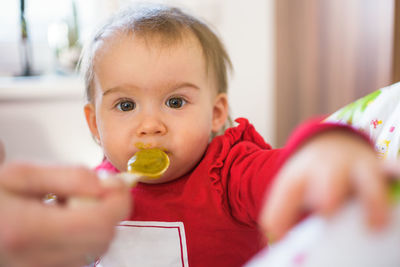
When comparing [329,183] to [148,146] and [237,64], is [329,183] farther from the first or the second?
[237,64]

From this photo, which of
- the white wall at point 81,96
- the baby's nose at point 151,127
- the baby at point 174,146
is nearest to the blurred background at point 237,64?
the white wall at point 81,96

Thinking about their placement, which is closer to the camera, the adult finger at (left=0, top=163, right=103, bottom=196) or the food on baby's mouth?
the adult finger at (left=0, top=163, right=103, bottom=196)

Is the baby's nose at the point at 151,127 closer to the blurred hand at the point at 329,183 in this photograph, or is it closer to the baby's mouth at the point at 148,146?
the baby's mouth at the point at 148,146

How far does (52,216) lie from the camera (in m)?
0.27

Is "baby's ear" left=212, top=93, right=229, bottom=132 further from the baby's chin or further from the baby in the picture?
the baby's chin

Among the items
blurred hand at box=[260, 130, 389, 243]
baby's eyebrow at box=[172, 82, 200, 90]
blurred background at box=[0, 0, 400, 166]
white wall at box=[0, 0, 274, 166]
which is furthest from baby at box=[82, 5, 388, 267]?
white wall at box=[0, 0, 274, 166]

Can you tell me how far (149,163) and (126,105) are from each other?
14 centimetres

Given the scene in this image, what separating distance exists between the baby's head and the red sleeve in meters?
0.06

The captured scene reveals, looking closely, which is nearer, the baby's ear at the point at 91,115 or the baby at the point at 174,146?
the baby at the point at 174,146

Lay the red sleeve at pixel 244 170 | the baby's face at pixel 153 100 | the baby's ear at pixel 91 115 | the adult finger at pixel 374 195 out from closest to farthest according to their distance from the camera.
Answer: the adult finger at pixel 374 195 < the red sleeve at pixel 244 170 < the baby's face at pixel 153 100 < the baby's ear at pixel 91 115

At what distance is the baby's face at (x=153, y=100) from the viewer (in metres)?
0.67

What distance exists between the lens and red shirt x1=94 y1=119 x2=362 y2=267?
64cm

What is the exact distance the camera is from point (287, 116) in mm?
1876

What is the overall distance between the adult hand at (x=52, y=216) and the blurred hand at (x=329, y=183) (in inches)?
4.7
